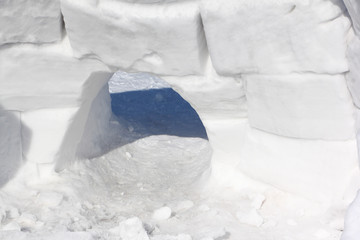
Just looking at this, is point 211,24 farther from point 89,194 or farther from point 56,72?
point 89,194

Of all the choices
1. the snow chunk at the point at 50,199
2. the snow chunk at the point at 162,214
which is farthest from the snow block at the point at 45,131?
the snow chunk at the point at 162,214

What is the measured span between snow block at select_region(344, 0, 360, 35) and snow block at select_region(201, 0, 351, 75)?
7 cm

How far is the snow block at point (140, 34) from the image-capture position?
87.7 inches

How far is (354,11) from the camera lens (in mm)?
1839

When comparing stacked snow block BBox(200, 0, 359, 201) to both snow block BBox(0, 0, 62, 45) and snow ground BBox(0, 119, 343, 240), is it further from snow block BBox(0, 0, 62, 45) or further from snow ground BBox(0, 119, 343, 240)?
snow block BBox(0, 0, 62, 45)

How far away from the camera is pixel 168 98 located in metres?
4.33

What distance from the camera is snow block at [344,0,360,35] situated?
70.7 inches

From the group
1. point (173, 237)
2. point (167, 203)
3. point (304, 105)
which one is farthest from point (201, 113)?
point (173, 237)

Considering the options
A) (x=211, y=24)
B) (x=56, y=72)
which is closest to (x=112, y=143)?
(x=56, y=72)

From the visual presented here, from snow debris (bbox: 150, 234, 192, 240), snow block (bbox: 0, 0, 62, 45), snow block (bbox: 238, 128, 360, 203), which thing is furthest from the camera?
snow block (bbox: 0, 0, 62, 45)

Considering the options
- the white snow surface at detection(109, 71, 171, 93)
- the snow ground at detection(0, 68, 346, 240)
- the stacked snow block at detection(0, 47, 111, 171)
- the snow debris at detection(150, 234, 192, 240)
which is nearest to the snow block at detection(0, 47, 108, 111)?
the stacked snow block at detection(0, 47, 111, 171)

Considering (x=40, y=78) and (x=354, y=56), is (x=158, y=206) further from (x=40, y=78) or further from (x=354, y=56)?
(x=354, y=56)

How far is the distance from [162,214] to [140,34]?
74cm

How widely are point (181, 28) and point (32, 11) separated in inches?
25.0
